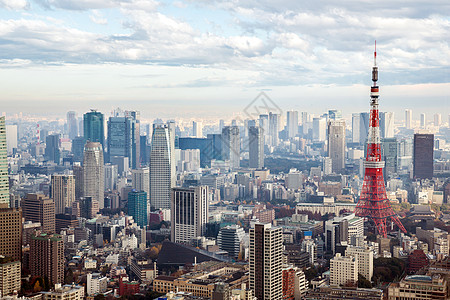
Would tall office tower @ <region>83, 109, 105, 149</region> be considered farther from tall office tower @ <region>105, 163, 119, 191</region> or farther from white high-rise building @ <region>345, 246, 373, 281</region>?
white high-rise building @ <region>345, 246, 373, 281</region>

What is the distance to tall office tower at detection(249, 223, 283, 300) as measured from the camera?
1020cm

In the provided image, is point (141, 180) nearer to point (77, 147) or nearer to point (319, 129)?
point (77, 147)

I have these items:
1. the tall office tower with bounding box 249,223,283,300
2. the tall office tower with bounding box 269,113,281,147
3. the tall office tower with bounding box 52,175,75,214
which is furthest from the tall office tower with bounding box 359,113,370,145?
the tall office tower with bounding box 249,223,283,300

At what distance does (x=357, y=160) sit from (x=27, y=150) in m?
15.0

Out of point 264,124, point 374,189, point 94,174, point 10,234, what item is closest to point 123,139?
point 94,174

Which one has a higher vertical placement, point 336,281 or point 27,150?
point 27,150

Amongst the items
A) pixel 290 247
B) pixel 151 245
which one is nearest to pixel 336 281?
pixel 290 247

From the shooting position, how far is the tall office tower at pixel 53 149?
103 feet

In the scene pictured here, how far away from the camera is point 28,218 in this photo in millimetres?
16953

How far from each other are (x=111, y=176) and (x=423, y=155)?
514 inches

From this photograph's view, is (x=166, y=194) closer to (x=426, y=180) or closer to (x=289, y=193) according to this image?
(x=289, y=193)

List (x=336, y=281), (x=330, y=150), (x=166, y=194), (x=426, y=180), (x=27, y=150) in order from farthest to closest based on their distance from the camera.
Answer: (x=330, y=150), (x=27, y=150), (x=426, y=180), (x=166, y=194), (x=336, y=281)

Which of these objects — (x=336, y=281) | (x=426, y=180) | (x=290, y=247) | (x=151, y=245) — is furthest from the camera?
(x=426, y=180)

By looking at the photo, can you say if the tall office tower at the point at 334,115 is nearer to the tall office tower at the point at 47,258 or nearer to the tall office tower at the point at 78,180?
the tall office tower at the point at 78,180
